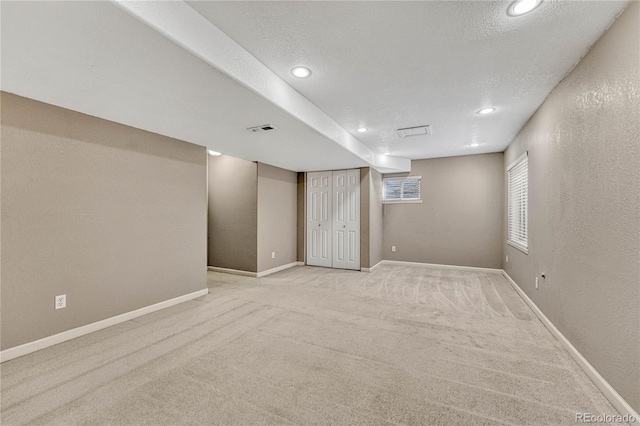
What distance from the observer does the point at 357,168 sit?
5.96 metres

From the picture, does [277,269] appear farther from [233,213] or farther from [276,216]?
[233,213]

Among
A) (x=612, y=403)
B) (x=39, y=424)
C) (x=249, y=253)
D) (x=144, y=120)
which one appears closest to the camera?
(x=39, y=424)

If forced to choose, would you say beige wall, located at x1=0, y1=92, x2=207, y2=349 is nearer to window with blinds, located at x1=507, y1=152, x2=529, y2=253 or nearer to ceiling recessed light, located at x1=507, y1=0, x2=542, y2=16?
ceiling recessed light, located at x1=507, y1=0, x2=542, y2=16

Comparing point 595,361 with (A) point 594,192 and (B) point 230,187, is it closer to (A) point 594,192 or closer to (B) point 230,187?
(A) point 594,192

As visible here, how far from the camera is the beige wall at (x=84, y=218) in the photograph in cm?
236

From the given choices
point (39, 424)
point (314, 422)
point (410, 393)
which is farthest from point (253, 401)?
point (39, 424)

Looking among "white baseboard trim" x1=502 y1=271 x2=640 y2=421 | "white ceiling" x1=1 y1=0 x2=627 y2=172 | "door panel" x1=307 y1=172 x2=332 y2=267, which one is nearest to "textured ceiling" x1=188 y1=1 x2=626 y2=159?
"white ceiling" x1=1 y1=0 x2=627 y2=172

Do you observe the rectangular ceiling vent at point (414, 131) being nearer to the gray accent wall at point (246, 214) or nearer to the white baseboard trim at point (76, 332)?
the gray accent wall at point (246, 214)

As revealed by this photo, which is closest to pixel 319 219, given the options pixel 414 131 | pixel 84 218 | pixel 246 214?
pixel 246 214

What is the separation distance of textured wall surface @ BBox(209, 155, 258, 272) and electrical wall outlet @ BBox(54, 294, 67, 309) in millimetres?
2943

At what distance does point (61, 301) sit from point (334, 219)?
4.57 meters

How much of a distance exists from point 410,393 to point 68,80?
333 centimetres

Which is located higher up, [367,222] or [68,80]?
[68,80]

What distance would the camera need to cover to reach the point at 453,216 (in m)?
5.99
